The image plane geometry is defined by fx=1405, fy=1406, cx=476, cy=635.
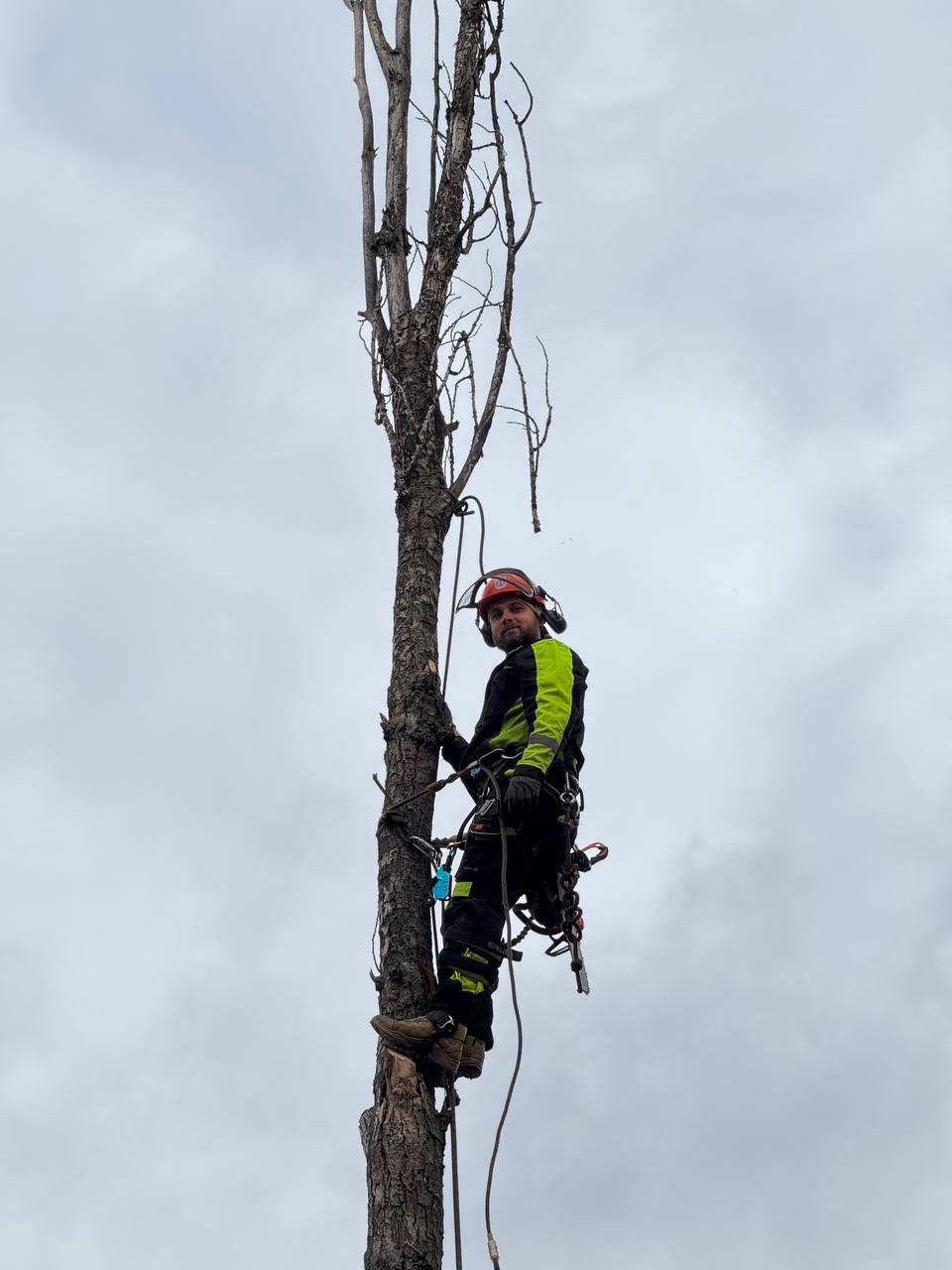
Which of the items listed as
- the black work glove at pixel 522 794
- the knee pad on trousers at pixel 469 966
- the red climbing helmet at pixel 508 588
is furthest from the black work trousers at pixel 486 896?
the red climbing helmet at pixel 508 588

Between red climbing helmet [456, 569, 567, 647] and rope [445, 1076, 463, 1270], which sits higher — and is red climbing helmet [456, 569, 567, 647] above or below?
above

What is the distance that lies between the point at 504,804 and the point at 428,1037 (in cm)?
80

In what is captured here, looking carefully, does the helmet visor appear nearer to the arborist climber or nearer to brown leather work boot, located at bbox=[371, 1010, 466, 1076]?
the arborist climber

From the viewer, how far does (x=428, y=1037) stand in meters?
4.21

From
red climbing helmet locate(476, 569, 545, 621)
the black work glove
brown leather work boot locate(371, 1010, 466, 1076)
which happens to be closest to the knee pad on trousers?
brown leather work boot locate(371, 1010, 466, 1076)

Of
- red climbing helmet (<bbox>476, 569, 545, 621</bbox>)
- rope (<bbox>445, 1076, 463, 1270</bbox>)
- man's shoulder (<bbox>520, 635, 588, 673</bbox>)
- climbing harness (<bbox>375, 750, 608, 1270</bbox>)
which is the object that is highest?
red climbing helmet (<bbox>476, 569, 545, 621</bbox>)

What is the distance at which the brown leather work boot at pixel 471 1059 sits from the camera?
435cm

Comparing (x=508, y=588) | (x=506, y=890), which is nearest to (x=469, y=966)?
(x=506, y=890)

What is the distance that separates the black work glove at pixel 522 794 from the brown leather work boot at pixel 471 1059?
728mm

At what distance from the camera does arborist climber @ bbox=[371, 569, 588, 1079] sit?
4320 millimetres

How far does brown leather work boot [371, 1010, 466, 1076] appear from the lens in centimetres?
420

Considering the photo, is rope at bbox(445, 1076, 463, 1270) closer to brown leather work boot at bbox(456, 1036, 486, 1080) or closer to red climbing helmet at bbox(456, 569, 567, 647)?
brown leather work boot at bbox(456, 1036, 486, 1080)

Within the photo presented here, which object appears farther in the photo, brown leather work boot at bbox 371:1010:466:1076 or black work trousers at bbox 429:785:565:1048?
black work trousers at bbox 429:785:565:1048

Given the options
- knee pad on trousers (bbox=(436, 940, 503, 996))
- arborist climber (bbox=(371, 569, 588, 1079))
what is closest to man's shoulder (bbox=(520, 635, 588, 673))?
arborist climber (bbox=(371, 569, 588, 1079))
